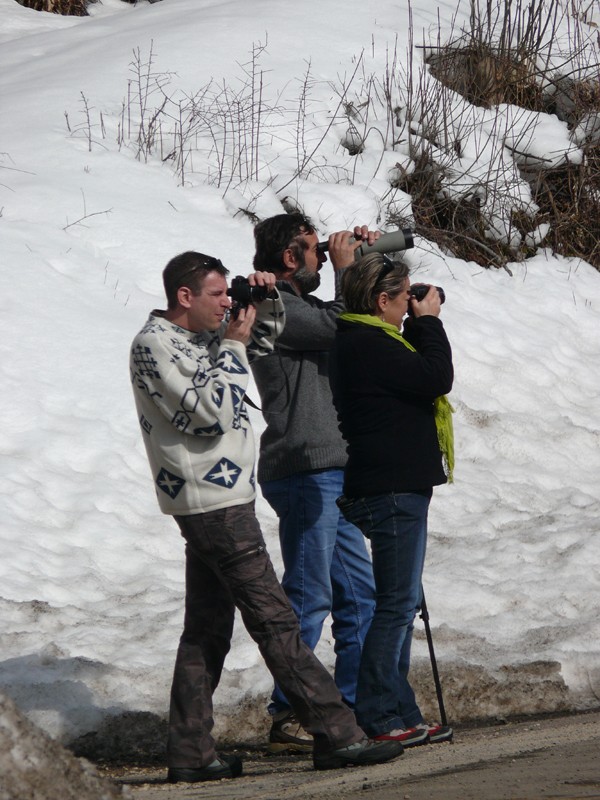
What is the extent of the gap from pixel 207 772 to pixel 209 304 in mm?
1472

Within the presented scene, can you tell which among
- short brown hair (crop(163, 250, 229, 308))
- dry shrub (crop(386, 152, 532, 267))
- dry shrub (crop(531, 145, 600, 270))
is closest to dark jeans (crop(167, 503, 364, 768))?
short brown hair (crop(163, 250, 229, 308))

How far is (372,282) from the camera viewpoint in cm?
392

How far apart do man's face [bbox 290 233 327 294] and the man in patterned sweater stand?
0.49 metres

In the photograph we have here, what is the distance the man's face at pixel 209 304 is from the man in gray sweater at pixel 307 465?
0.43 metres

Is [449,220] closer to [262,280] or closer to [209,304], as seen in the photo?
[262,280]

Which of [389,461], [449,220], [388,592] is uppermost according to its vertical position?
[389,461]

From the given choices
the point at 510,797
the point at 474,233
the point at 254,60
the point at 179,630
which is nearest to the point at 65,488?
the point at 179,630

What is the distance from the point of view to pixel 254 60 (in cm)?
1033

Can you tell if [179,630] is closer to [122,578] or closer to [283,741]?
[122,578]

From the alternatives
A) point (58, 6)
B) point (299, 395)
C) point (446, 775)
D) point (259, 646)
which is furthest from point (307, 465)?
point (58, 6)

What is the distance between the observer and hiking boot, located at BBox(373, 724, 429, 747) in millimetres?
3752

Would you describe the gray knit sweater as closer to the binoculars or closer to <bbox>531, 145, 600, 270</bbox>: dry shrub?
the binoculars

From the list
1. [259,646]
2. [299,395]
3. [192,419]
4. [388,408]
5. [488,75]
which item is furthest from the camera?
[488,75]

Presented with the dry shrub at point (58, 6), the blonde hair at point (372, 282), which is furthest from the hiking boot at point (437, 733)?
the dry shrub at point (58, 6)
